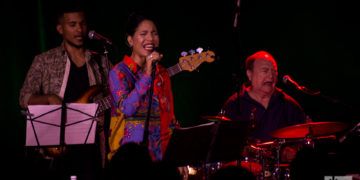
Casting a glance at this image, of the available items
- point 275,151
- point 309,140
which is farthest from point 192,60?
point 309,140

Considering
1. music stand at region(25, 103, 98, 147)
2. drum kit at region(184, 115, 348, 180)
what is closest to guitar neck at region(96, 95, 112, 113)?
music stand at region(25, 103, 98, 147)

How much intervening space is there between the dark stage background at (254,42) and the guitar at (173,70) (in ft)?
3.85

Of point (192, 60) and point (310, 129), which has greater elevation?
point (192, 60)

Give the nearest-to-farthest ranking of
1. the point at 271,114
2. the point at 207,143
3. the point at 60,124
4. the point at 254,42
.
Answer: the point at 207,143 → the point at 60,124 → the point at 271,114 → the point at 254,42

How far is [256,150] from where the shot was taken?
5770 millimetres

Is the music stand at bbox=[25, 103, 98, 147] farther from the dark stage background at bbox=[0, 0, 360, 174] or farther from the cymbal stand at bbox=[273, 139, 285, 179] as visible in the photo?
the cymbal stand at bbox=[273, 139, 285, 179]

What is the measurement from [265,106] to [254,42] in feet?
3.61

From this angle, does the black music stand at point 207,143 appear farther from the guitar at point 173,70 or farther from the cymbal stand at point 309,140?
the cymbal stand at point 309,140

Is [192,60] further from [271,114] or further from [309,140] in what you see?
[271,114]

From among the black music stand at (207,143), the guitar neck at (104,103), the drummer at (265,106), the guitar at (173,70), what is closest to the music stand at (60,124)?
the guitar at (173,70)

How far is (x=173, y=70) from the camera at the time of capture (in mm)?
5289

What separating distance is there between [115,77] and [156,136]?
685 millimetres

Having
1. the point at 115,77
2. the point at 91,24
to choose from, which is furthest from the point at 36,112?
the point at 91,24

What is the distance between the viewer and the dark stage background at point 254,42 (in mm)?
6875
